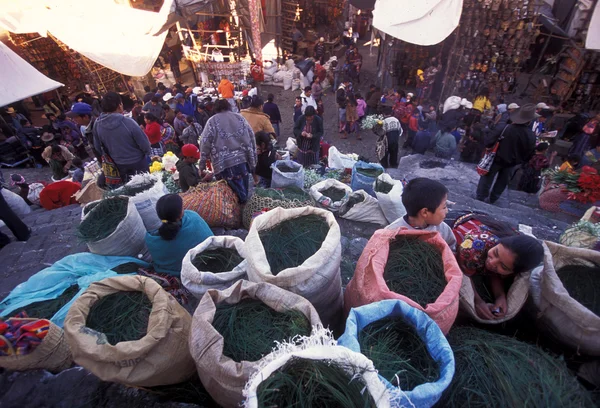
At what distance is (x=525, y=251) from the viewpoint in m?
1.68

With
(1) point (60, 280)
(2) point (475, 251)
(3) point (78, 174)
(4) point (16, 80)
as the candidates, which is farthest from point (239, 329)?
(4) point (16, 80)

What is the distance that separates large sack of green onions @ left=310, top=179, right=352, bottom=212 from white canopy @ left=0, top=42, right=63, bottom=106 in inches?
243

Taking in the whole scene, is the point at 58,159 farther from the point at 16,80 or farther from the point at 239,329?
the point at 239,329

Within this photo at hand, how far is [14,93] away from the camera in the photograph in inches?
236

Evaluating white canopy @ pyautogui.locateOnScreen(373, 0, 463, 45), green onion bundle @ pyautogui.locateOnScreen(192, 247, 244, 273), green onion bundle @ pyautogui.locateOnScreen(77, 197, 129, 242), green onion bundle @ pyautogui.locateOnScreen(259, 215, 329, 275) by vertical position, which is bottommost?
green onion bundle @ pyautogui.locateOnScreen(77, 197, 129, 242)

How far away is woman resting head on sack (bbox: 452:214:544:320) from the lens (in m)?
1.69

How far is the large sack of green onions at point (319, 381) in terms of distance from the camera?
1.02 metres

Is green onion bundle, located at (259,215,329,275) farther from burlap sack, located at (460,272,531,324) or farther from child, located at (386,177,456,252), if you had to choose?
burlap sack, located at (460,272,531,324)

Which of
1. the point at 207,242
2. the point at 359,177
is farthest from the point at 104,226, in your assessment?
the point at 359,177

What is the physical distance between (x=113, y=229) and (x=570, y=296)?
3.32m

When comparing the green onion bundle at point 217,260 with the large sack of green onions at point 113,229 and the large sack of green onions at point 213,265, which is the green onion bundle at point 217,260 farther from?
the large sack of green onions at point 113,229

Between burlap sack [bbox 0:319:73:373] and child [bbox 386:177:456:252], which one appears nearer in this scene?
burlap sack [bbox 0:319:73:373]

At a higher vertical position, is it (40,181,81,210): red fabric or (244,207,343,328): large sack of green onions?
(244,207,343,328): large sack of green onions

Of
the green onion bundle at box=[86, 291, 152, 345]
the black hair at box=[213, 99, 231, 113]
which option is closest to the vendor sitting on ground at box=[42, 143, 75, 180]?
the black hair at box=[213, 99, 231, 113]
